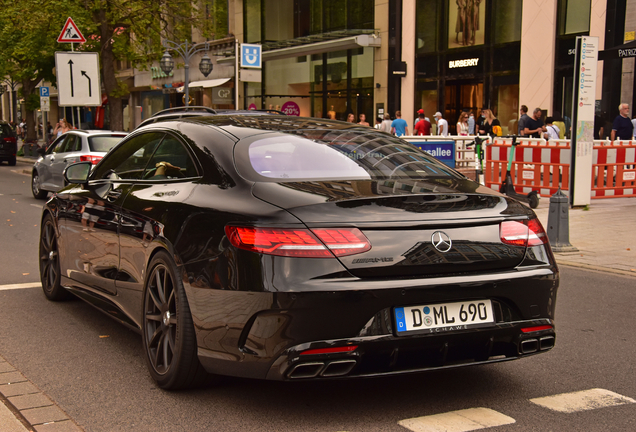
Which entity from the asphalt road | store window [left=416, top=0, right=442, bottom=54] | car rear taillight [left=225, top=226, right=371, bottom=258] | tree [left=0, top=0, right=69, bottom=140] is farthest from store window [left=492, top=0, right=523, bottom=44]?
car rear taillight [left=225, top=226, right=371, bottom=258]

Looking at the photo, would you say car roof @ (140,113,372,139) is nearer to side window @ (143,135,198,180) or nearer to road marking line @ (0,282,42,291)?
side window @ (143,135,198,180)

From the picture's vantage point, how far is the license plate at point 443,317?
358 centimetres

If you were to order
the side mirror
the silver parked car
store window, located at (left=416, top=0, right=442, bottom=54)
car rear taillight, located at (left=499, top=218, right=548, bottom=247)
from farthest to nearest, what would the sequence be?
store window, located at (left=416, top=0, right=442, bottom=54) → the silver parked car → the side mirror → car rear taillight, located at (left=499, top=218, right=548, bottom=247)

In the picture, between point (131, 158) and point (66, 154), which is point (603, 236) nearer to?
point (131, 158)

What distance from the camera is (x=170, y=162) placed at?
467 cm

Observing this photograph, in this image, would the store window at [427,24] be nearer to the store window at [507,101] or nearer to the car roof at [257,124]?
→ the store window at [507,101]

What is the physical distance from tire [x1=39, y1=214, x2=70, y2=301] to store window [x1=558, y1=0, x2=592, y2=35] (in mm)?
19974

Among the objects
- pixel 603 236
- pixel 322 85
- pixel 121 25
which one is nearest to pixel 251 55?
pixel 121 25

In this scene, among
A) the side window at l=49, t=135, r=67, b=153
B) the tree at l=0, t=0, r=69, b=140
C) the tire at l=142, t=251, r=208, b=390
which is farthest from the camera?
the tree at l=0, t=0, r=69, b=140

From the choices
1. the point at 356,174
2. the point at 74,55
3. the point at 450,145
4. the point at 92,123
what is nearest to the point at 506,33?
the point at 450,145

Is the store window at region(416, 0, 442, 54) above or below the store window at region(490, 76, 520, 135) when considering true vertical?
above

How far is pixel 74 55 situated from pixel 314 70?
51.1ft

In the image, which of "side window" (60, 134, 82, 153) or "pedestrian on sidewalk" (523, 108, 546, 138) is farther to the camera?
"pedestrian on sidewalk" (523, 108, 546, 138)

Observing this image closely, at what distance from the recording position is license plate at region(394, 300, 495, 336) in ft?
11.7
